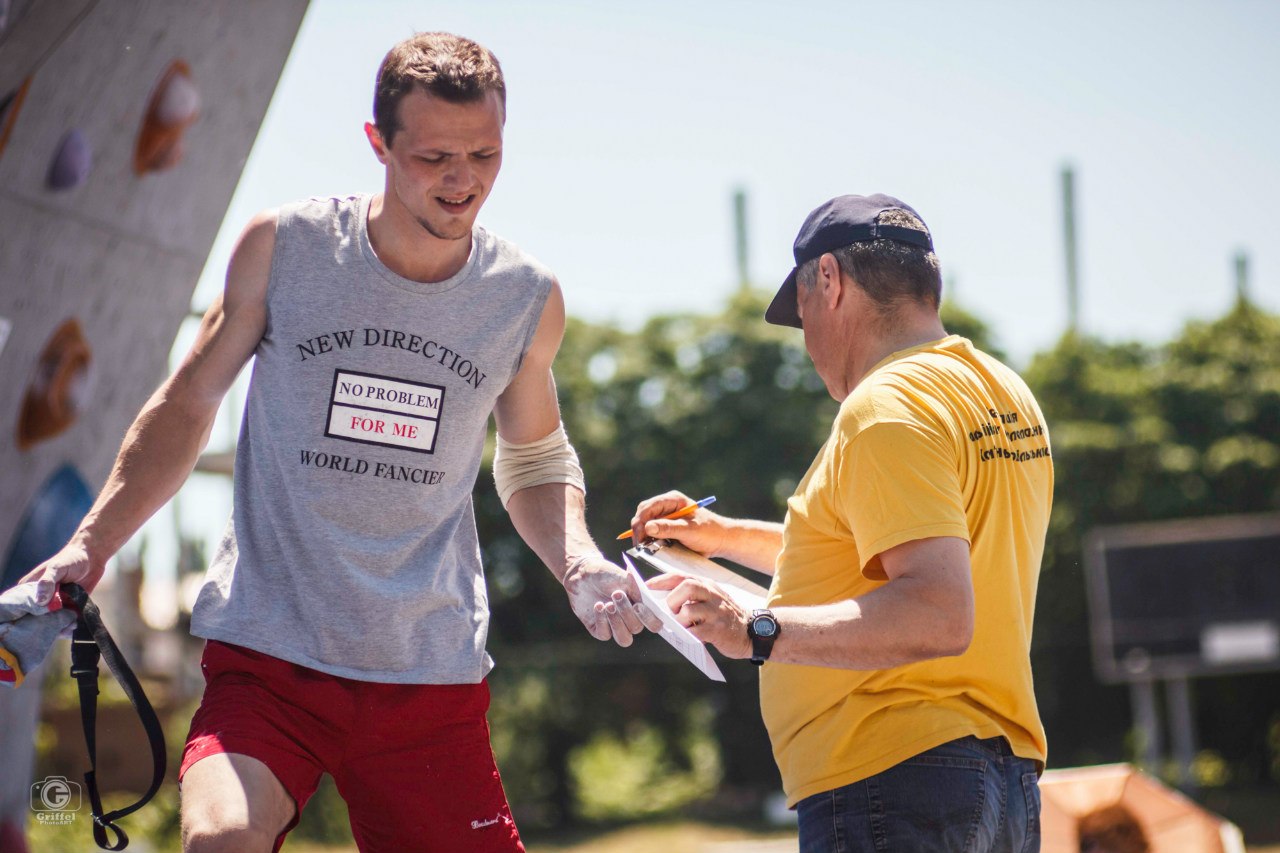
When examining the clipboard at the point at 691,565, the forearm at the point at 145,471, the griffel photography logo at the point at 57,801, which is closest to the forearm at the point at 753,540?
the clipboard at the point at 691,565

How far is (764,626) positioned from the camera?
2189mm

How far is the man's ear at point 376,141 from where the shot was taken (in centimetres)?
261

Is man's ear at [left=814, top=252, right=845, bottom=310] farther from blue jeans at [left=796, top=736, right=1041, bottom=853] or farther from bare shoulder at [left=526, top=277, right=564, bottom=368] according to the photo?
blue jeans at [left=796, top=736, right=1041, bottom=853]

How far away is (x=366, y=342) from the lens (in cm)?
255

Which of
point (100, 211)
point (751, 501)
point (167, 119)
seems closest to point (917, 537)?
point (100, 211)

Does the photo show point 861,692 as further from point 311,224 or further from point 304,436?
point 311,224

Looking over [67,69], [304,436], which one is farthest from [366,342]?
[67,69]

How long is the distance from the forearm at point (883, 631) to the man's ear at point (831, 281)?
2.11 feet

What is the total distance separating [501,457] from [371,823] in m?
0.85

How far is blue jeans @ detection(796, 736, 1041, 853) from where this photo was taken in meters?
2.24

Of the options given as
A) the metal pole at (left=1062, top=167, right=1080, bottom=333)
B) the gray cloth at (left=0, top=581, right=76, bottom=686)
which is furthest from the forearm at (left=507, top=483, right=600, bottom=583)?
the metal pole at (left=1062, top=167, right=1080, bottom=333)

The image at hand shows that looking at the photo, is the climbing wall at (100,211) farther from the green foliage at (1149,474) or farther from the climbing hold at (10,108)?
the green foliage at (1149,474)

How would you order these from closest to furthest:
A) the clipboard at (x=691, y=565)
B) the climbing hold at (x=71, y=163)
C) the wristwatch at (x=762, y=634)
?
the wristwatch at (x=762, y=634) < the clipboard at (x=691, y=565) < the climbing hold at (x=71, y=163)

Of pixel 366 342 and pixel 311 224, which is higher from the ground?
pixel 311 224
